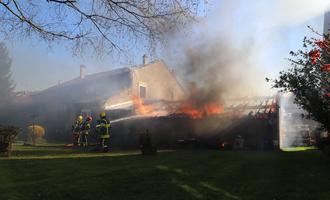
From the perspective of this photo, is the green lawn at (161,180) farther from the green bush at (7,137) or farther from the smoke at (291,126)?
the smoke at (291,126)

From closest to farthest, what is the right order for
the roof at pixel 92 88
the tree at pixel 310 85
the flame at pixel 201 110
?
the tree at pixel 310 85, the flame at pixel 201 110, the roof at pixel 92 88

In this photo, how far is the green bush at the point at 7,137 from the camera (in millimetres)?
15117

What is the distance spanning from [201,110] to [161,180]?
14443 mm

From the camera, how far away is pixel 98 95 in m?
36.5

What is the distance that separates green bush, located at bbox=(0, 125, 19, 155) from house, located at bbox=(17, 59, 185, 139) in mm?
16410

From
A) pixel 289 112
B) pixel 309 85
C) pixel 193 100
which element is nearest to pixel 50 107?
pixel 193 100

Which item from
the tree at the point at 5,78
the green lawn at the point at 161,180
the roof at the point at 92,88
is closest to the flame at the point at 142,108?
the roof at the point at 92,88

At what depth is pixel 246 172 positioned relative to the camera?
10953 millimetres

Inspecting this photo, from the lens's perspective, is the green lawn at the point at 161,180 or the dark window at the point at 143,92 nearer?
the green lawn at the point at 161,180

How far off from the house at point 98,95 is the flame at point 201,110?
880 cm

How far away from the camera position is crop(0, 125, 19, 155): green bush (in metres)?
15.1

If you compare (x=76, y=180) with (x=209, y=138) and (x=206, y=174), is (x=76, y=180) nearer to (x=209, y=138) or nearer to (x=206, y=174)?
(x=206, y=174)

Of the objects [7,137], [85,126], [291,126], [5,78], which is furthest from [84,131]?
[5,78]

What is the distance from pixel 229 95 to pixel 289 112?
4.52 m
